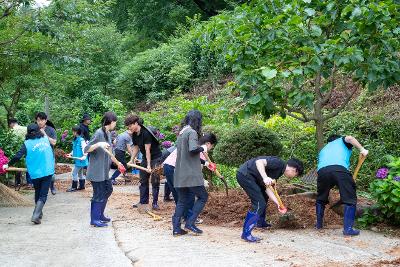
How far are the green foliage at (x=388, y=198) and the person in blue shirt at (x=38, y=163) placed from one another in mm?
4830

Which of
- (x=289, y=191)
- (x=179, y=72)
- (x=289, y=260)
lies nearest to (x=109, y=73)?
(x=179, y=72)

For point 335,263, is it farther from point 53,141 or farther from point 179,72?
point 179,72

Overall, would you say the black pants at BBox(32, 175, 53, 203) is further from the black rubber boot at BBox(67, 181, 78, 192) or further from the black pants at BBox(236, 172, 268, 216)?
the black rubber boot at BBox(67, 181, 78, 192)

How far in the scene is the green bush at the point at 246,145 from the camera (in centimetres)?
985

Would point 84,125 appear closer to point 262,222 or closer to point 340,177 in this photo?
point 262,222

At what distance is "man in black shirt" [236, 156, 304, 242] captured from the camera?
6.82 metres

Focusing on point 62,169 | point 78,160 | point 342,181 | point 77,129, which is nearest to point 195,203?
point 342,181

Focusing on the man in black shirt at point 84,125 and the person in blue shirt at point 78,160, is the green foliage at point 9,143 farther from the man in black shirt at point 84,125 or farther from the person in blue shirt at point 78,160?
the man in black shirt at point 84,125

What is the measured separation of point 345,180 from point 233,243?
1.79 m

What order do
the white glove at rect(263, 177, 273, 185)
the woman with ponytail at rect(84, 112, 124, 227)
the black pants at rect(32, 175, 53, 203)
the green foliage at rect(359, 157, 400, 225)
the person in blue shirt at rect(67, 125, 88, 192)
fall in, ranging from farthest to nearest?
the person in blue shirt at rect(67, 125, 88, 192)
the black pants at rect(32, 175, 53, 203)
the woman with ponytail at rect(84, 112, 124, 227)
the green foliage at rect(359, 157, 400, 225)
the white glove at rect(263, 177, 273, 185)

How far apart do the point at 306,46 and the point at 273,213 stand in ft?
9.04

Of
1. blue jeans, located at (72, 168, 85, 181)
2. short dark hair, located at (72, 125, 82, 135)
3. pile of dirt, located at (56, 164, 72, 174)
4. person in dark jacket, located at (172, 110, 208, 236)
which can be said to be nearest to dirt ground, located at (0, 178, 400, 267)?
person in dark jacket, located at (172, 110, 208, 236)

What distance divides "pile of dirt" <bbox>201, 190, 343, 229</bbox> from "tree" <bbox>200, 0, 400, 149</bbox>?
5.14 ft

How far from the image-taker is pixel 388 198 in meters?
Result: 7.22
